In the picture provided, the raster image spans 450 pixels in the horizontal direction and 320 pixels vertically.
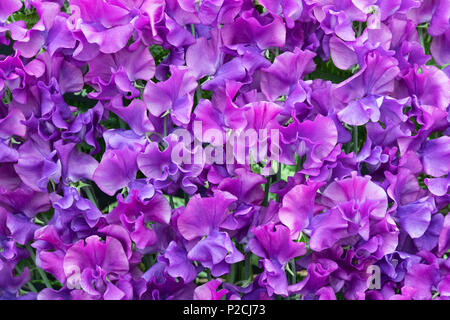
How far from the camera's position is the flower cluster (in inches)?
54.6

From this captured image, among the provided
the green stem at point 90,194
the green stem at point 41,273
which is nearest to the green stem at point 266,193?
the green stem at point 90,194

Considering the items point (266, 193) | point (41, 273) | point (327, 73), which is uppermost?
point (327, 73)

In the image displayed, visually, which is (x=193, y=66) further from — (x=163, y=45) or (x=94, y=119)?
(x=94, y=119)

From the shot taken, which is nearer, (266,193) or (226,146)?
(226,146)

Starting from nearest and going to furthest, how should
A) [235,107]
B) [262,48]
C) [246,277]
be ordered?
1. [235,107]
2. [262,48]
3. [246,277]

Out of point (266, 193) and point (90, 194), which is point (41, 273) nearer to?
point (90, 194)

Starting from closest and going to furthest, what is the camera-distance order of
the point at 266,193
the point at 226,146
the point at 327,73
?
the point at 226,146, the point at 266,193, the point at 327,73

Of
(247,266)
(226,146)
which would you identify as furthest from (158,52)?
(247,266)

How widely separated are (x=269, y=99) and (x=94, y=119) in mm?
383

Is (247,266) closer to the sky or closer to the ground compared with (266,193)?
closer to the ground

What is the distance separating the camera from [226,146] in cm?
142

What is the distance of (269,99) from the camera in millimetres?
1464
